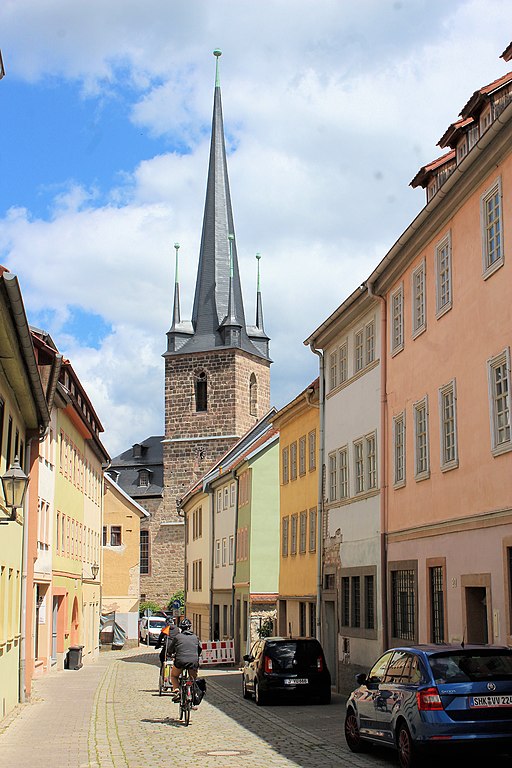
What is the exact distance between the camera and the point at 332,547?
28.5 metres

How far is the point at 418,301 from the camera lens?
2166 cm

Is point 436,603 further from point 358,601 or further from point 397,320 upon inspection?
point 397,320

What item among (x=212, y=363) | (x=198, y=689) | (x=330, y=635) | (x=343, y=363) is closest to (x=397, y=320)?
(x=343, y=363)

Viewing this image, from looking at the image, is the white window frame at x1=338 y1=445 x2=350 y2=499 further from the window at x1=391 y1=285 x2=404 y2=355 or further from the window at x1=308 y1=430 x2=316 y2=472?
the window at x1=391 y1=285 x2=404 y2=355

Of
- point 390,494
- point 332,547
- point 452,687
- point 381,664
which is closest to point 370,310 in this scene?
point 390,494

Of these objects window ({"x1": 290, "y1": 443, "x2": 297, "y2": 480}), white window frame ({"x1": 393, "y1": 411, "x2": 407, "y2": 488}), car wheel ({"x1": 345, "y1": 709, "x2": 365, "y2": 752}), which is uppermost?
window ({"x1": 290, "y1": 443, "x2": 297, "y2": 480})

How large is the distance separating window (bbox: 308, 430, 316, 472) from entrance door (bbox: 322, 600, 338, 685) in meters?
4.16

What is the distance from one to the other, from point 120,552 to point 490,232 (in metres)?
51.6

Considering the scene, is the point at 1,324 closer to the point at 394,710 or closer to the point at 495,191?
the point at 394,710

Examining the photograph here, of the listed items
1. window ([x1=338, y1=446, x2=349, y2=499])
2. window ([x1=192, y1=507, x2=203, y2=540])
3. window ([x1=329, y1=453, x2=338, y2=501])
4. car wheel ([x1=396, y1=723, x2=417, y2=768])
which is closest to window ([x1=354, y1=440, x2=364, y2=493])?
window ([x1=338, y1=446, x2=349, y2=499])

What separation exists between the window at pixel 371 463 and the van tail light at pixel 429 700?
485 inches

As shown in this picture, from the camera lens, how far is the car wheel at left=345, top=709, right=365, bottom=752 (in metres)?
15.1

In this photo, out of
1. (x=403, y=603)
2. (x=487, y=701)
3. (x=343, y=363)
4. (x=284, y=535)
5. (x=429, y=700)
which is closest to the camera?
(x=487, y=701)

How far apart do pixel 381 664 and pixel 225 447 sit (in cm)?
7220
